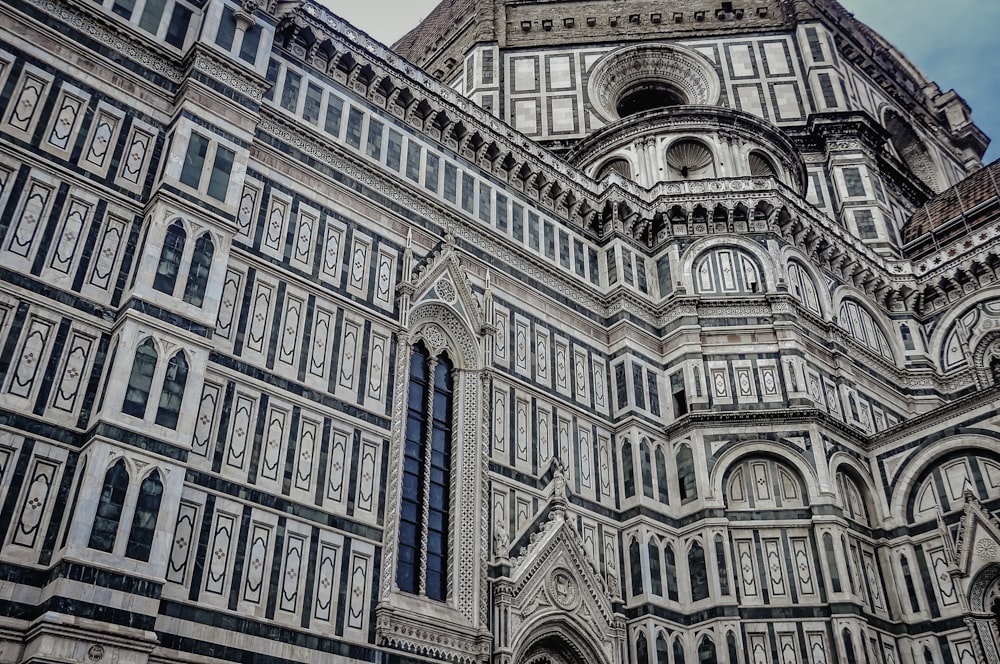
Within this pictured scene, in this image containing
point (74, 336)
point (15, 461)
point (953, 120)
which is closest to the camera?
point (15, 461)

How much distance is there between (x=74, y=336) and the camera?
42.4 feet

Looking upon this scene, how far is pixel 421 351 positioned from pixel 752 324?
8333mm

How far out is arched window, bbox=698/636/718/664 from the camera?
17.9m

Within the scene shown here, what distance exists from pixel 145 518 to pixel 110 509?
1.49ft

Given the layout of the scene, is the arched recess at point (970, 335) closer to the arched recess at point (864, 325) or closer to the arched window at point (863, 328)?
the arched recess at point (864, 325)

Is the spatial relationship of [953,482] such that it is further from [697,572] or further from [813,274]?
[813,274]

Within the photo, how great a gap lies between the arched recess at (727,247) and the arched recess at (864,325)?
2.66 m

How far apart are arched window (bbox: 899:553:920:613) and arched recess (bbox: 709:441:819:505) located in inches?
98.9

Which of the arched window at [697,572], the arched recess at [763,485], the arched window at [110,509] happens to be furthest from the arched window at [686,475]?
the arched window at [110,509]

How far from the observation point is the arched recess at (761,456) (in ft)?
64.1

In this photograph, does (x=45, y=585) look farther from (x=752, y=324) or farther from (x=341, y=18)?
(x=752, y=324)

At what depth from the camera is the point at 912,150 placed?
123 feet

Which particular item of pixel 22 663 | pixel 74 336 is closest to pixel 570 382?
pixel 74 336

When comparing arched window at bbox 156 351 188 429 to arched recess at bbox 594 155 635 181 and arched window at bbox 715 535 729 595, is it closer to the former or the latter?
arched window at bbox 715 535 729 595
